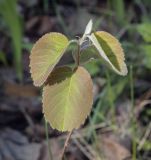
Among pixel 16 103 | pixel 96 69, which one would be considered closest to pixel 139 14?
pixel 96 69

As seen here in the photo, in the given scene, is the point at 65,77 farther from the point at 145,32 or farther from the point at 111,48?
the point at 145,32

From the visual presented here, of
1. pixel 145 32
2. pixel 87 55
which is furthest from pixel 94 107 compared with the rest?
pixel 87 55

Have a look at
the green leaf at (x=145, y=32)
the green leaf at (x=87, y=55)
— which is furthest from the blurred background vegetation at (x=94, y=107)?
the green leaf at (x=87, y=55)

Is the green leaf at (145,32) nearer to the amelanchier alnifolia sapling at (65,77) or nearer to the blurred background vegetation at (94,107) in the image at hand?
the blurred background vegetation at (94,107)

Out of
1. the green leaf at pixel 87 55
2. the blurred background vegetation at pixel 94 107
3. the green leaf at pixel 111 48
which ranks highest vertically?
the green leaf at pixel 111 48

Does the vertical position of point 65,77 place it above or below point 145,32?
above

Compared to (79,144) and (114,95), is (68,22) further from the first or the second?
(79,144)

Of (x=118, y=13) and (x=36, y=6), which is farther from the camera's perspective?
(x=36, y=6)
